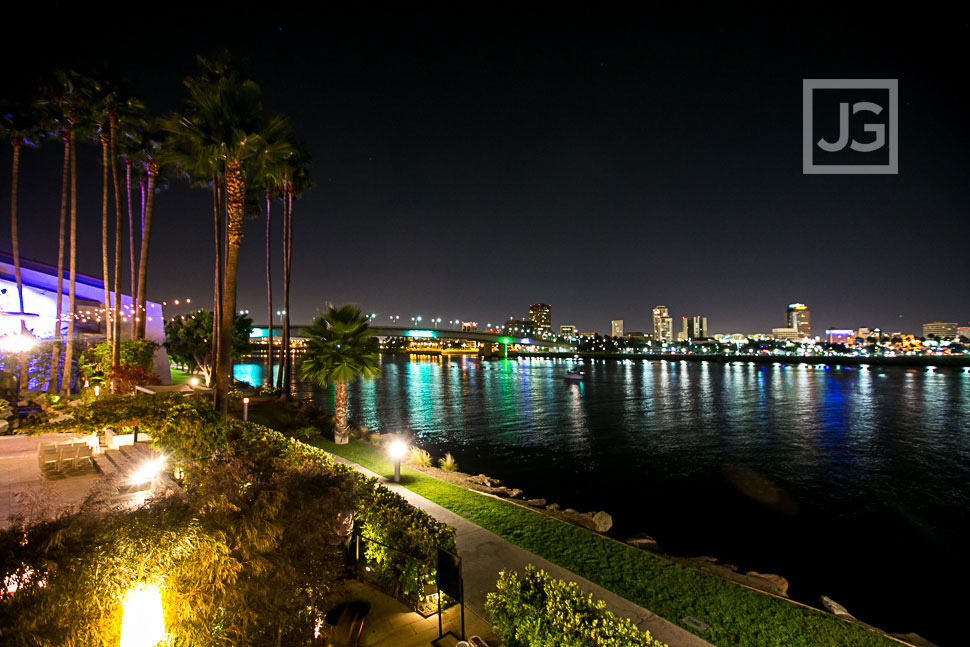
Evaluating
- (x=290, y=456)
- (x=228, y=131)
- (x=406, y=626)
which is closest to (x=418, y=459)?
(x=290, y=456)

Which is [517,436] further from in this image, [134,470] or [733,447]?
[134,470]

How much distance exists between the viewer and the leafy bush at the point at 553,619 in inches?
168

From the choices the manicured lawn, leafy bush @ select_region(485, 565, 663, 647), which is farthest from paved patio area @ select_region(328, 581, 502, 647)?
the manicured lawn

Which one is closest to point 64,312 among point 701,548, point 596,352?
point 701,548

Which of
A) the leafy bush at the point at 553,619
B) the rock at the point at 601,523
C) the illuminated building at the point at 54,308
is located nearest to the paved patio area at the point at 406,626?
the leafy bush at the point at 553,619

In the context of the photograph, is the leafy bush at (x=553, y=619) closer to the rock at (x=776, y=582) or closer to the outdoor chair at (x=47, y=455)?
the rock at (x=776, y=582)

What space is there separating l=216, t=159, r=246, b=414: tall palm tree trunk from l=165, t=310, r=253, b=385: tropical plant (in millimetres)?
25952

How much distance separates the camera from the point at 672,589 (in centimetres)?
775

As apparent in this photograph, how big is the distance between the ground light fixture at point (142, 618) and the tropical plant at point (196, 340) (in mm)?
42658

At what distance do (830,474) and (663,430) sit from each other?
11.5 meters

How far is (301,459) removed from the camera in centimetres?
993

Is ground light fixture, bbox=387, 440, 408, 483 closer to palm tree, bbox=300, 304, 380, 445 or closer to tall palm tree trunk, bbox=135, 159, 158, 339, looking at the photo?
palm tree, bbox=300, 304, 380, 445

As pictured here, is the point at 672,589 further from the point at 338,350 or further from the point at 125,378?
the point at 125,378

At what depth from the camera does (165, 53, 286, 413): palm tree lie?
663 inches
